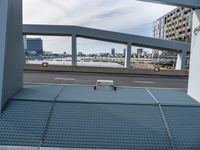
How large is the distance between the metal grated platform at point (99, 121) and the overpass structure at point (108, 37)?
21.2 metres

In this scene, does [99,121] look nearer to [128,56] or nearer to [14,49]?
[14,49]

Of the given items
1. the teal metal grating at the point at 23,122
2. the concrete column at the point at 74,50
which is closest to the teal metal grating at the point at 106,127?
the teal metal grating at the point at 23,122

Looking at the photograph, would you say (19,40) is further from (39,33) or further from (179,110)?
(39,33)

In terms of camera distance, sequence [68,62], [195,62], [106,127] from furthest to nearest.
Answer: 1. [68,62]
2. [195,62]
3. [106,127]

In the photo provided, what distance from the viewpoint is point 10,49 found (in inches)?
197

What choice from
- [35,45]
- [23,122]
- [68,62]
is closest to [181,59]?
[68,62]

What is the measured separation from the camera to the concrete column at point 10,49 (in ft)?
15.3

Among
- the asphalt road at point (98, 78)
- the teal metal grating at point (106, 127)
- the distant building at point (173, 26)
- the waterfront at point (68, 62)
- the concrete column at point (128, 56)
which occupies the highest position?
the distant building at point (173, 26)

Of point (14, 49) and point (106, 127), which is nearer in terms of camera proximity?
point (106, 127)

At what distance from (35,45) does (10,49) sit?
84.1 feet

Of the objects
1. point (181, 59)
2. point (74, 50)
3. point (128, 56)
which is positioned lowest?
point (181, 59)

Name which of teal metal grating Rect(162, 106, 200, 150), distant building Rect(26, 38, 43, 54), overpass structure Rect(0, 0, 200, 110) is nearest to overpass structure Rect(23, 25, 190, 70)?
distant building Rect(26, 38, 43, 54)

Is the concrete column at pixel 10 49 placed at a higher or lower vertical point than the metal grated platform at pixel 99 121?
higher

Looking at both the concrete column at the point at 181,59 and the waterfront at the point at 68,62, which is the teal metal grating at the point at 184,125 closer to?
the waterfront at the point at 68,62
